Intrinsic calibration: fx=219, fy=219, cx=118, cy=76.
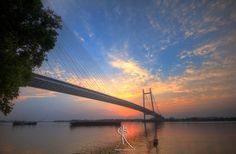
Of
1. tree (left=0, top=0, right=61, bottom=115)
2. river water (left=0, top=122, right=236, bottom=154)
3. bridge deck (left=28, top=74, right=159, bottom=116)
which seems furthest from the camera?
river water (left=0, top=122, right=236, bottom=154)

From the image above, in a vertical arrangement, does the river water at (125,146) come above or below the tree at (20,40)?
below

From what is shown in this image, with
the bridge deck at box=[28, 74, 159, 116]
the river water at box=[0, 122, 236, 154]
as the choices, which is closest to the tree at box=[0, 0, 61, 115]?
the bridge deck at box=[28, 74, 159, 116]

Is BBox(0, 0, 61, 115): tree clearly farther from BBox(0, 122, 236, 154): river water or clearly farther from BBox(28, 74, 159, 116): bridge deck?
BBox(0, 122, 236, 154): river water

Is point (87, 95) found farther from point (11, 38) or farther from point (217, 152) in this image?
point (11, 38)

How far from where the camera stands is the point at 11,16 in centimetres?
1090

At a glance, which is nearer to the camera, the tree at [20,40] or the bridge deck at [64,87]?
the tree at [20,40]

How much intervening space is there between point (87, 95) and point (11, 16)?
3014 cm

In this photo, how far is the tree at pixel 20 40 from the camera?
9938 mm

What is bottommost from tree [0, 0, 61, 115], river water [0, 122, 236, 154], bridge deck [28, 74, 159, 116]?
river water [0, 122, 236, 154]

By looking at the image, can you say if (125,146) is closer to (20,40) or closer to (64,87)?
(64,87)

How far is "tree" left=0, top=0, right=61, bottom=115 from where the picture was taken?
9.94 m

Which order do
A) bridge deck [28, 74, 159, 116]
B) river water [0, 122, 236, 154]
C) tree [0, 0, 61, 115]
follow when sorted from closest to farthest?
tree [0, 0, 61, 115]
bridge deck [28, 74, 159, 116]
river water [0, 122, 236, 154]

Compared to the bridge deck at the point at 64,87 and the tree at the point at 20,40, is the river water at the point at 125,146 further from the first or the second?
the tree at the point at 20,40

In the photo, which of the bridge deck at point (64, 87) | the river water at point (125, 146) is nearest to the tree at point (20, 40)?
the bridge deck at point (64, 87)
